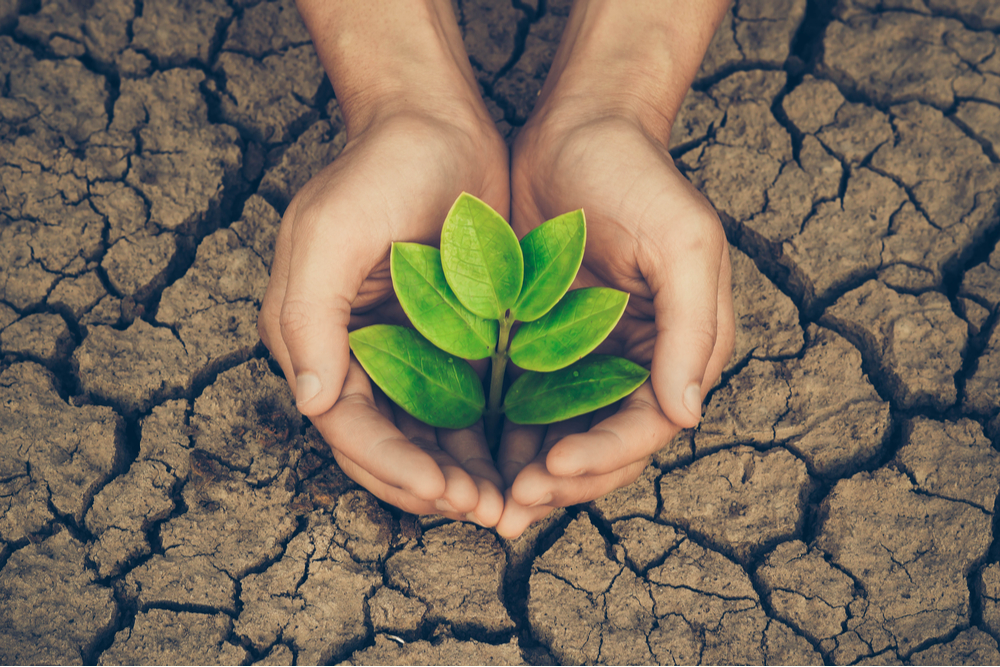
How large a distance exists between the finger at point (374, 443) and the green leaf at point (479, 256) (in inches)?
11.8

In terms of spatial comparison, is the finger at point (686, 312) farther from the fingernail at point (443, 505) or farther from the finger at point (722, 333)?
the fingernail at point (443, 505)

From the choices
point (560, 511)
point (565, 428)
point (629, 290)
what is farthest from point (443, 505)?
point (629, 290)

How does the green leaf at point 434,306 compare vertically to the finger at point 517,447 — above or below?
above

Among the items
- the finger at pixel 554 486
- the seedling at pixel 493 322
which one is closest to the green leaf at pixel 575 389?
the seedling at pixel 493 322

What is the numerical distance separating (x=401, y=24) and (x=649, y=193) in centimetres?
88

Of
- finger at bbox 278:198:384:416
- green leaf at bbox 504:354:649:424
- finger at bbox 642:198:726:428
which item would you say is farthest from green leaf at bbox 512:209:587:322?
finger at bbox 278:198:384:416

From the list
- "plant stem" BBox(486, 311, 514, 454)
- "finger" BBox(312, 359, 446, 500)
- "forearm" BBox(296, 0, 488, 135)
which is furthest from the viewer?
"forearm" BBox(296, 0, 488, 135)

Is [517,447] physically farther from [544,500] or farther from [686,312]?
[686,312]

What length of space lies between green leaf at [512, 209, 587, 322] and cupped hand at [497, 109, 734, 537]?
10.5 inches

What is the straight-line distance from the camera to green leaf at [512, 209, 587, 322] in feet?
4.34

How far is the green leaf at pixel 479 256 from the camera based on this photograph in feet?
4.33

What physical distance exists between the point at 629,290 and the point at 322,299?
2.37 ft

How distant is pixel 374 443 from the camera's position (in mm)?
1365

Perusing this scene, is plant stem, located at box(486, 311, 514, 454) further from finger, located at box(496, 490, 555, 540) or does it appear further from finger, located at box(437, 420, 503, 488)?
finger, located at box(496, 490, 555, 540)
